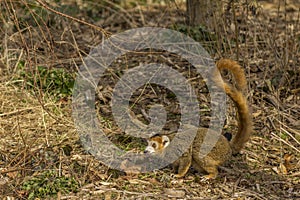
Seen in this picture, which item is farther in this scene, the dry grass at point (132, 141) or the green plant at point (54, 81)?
the green plant at point (54, 81)

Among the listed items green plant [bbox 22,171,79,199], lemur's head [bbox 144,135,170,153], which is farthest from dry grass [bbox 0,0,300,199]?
lemur's head [bbox 144,135,170,153]

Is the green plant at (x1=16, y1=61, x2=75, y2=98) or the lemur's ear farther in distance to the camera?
the green plant at (x1=16, y1=61, x2=75, y2=98)

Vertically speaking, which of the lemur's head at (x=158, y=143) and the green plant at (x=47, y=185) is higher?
the lemur's head at (x=158, y=143)

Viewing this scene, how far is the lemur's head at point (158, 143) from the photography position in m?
4.78

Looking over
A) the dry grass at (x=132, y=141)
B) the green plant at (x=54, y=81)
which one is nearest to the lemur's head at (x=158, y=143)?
the dry grass at (x=132, y=141)

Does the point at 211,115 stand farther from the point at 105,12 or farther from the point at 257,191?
the point at 105,12

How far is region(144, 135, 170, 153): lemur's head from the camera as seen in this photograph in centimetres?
478

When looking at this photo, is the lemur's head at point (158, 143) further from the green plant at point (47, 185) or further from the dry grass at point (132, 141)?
the green plant at point (47, 185)

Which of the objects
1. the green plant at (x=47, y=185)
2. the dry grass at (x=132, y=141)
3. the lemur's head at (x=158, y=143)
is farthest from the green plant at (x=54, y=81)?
the lemur's head at (x=158, y=143)

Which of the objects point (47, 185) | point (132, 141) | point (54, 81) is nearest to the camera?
point (47, 185)

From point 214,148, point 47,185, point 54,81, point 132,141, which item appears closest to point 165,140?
point 214,148

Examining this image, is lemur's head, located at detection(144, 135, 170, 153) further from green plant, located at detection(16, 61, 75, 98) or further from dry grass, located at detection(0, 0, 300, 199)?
green plant, located at detection(16, 61, 75, 98)

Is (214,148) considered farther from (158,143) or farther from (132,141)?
(132,141)

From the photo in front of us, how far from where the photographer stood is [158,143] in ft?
15.7
